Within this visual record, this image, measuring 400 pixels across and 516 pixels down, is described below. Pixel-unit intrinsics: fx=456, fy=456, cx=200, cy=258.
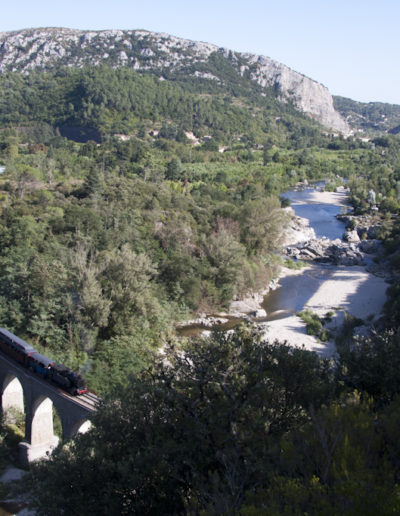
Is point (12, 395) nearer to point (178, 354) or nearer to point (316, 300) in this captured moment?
point (178, 354)

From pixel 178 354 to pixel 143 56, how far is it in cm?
14577

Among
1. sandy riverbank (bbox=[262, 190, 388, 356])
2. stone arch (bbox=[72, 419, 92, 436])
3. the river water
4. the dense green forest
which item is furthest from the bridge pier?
sandy riverbank (bbox=[262, 190, 388, 356])

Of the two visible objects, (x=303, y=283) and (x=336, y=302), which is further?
(x=303, y=283)

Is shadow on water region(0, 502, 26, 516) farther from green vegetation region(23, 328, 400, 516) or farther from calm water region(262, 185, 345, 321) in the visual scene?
calm water region(262, 185, 345, 321)

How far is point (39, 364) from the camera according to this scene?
16484mm

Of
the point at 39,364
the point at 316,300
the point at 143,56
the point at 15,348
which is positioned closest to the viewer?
the point at 39,364

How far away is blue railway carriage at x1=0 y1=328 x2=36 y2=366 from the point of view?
17.3m

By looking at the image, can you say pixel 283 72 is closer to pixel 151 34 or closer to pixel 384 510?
pixel 151 34

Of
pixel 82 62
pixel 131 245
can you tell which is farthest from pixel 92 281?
pixel 82 62

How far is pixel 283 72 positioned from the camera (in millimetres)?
168375

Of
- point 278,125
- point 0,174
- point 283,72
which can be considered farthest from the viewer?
point 283,72

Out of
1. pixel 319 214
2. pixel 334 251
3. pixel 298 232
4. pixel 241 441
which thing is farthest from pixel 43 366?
pixel 319 214

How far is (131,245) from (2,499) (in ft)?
61.5

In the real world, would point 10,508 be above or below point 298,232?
below
